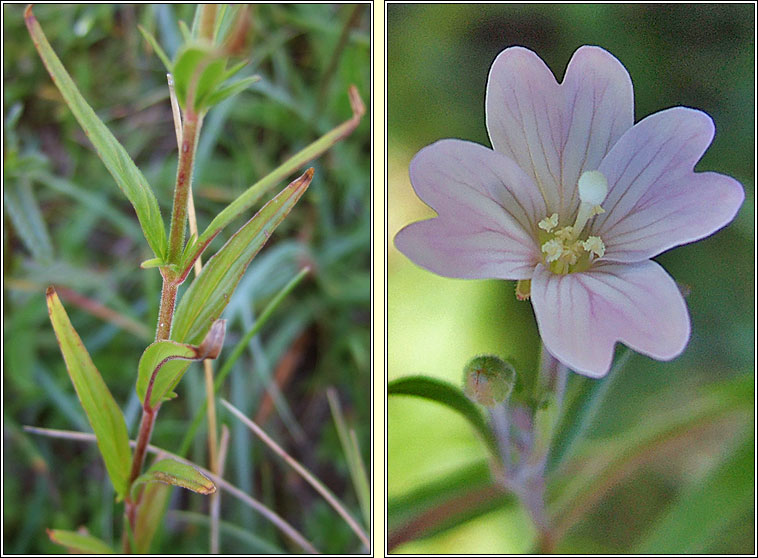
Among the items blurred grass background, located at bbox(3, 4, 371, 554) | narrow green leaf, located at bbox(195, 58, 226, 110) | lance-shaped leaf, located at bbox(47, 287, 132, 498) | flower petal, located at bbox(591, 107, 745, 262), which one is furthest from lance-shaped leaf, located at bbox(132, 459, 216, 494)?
flower petal, located at bbox(591, 107, 745, 262)

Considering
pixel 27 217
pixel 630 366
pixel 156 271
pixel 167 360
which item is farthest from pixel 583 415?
pixel 27 217

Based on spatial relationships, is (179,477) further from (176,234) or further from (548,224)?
(548,224)

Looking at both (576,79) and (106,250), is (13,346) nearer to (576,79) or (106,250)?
(106,250)

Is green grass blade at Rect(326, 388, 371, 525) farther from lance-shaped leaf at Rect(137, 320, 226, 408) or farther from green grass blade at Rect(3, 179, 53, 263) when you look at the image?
green grass blade at Rect(3, 179, 53, 263)

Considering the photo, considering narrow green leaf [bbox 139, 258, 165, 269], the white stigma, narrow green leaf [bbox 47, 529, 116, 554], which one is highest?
the white stigma

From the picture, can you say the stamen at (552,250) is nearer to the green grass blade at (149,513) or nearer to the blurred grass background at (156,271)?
the blurred grass background at (156,271)

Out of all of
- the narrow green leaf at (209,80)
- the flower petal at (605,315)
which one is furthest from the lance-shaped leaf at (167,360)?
the flower petal at (605,315)

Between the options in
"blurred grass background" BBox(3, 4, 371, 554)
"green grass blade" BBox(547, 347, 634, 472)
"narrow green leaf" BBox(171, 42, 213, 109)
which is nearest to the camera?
"narrow green leaf" BBox(171, 42, 213, 109)
